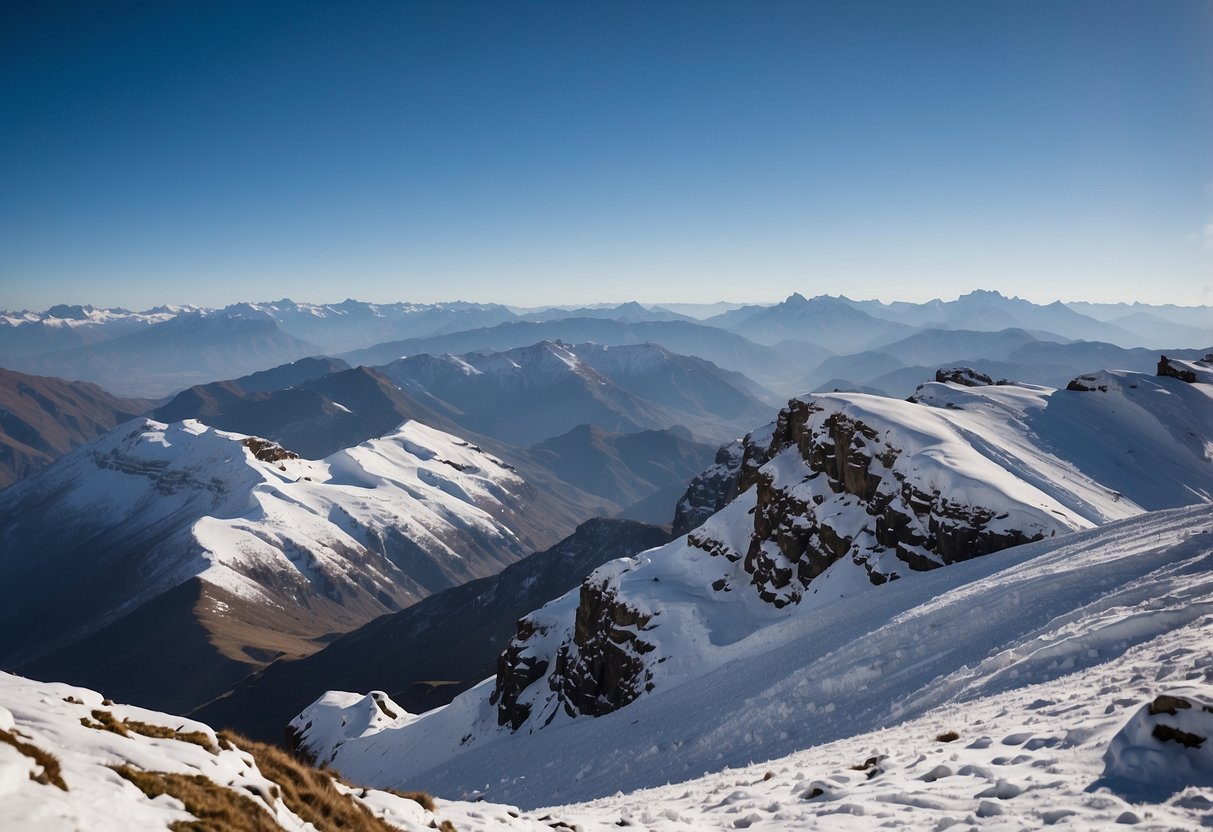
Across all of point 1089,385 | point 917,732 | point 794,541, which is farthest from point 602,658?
point 1089,385

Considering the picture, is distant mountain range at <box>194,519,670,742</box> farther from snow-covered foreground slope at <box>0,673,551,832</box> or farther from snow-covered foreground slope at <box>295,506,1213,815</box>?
snow-covered foreground slope at <box>0,673,551,832</box>

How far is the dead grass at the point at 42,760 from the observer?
8.46 meters

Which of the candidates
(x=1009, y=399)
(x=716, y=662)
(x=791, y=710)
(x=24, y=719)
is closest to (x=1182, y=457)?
(x=1009, y=399)

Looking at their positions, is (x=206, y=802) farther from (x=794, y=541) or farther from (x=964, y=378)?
(x=964, y=378)

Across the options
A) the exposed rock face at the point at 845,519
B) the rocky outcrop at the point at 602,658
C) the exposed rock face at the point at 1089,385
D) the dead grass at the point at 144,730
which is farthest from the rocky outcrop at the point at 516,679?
the exposed rock face at the point at 1089,385

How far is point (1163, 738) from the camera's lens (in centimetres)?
1066

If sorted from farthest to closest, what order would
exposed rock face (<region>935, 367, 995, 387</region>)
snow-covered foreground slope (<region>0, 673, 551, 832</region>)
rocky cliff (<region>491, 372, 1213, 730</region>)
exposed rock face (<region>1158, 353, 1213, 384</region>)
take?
1. exposed rock face (<region>935, 367, 995, 387</region>)
2. exposed rock face (<region>1158, 353, 1213, 384</region>)
3. rocky cliff (<region>491, 372, 1213, 730</region>)
4. snow-covered foreground slope (<region>0, 673, 551, 832</region>)

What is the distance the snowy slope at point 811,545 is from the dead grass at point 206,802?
25044mm

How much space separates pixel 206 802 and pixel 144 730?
12.2ft

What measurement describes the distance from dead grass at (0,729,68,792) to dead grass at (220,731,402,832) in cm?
341

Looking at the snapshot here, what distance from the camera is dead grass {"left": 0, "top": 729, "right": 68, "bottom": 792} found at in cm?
846

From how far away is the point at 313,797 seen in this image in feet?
38.2

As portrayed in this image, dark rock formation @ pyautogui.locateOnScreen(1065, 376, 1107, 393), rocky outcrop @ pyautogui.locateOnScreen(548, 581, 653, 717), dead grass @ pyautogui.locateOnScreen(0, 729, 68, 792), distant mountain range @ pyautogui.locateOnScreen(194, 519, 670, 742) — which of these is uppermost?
dark rock formation @ pyautogui.locateOnScreen(1065, 376, 1107, 393)

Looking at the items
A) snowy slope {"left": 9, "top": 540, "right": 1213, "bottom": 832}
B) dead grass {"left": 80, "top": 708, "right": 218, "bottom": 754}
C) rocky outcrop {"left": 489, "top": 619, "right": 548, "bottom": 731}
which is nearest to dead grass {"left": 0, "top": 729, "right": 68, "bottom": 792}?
snowy slope {"left": 9, "top": 540, "right": 1213, "bottom": 832}
